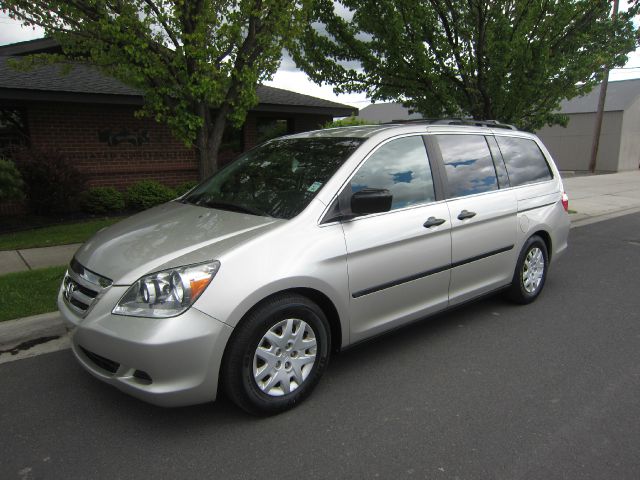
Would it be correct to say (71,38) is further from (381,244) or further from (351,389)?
(351,389)

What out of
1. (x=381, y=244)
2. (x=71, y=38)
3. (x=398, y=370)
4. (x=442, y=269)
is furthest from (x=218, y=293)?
(x=71, y=38)

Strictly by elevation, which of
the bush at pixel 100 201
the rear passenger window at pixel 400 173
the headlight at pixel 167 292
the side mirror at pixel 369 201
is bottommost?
the bush at pixel 100 201

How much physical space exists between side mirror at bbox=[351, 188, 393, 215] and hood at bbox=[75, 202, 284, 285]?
1.64 ft

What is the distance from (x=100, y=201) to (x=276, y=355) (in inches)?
313

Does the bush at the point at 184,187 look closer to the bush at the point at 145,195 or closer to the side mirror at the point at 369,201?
the bush at the point at 145,195

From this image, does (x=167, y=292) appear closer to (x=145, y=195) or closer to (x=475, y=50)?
(x=475, y=50)

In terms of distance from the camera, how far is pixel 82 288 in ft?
9.96

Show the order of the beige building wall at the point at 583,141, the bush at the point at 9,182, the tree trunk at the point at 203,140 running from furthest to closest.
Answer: the beige building wall at the point at 583,141 → the bush at the point at 9,182 → the tree trunk at the point at 203,140

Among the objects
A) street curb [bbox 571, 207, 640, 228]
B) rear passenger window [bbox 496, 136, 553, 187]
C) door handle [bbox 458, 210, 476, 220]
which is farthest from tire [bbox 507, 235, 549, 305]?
street curb [bbox 571, 207, 640, 228]

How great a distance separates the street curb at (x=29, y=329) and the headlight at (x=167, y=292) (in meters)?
1.88

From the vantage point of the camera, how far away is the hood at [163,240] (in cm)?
281

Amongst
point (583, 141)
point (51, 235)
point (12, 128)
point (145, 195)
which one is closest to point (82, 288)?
point (51, 235)

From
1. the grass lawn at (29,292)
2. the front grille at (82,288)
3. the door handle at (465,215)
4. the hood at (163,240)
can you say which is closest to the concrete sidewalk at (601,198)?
the door handle at (465,215)

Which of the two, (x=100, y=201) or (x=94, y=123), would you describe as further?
(x=94, y=123)
